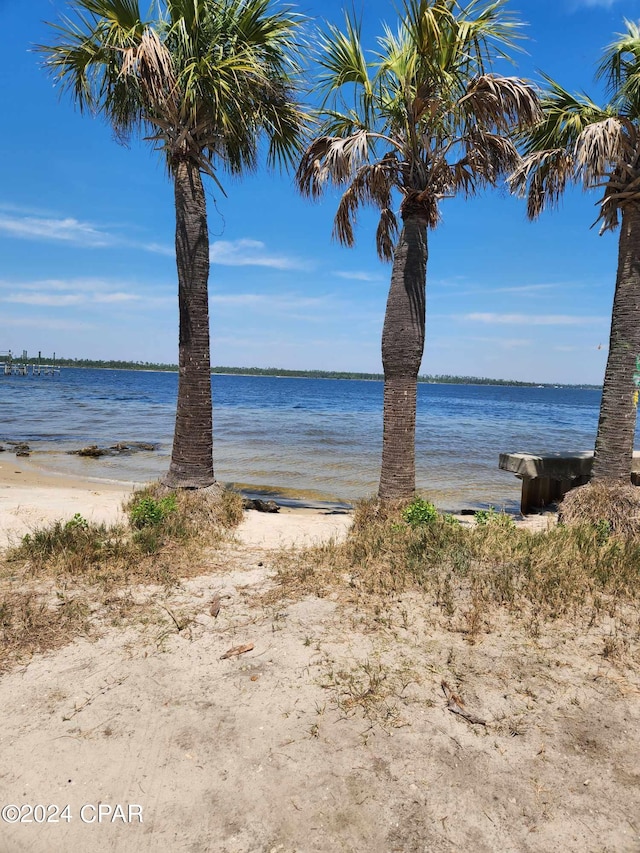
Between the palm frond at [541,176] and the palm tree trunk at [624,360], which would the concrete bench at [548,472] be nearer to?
the palm tree trunk at [624,360]

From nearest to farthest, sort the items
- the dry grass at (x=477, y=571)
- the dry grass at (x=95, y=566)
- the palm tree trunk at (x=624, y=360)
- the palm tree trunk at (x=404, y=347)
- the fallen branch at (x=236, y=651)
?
the fallen branch at (x=236, y=651)
the dry grass at (x=95, y=566)
the dry grass at (x=477, y=571)
the palm tree trunk at (x=404, y=347)
the palm tree trunk at (x=624, y=360)

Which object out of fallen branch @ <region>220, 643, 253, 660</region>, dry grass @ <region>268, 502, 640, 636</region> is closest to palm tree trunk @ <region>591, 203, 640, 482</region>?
dry grass @ <region>268, 502, 640, 636</region>

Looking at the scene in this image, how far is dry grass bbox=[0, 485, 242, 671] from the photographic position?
4516 millimetres

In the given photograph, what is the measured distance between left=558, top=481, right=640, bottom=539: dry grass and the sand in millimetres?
4006

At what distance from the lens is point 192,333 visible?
340 inches

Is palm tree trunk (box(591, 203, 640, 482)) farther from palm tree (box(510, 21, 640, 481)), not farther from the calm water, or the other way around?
the calm water

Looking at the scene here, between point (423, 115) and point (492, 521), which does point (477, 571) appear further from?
point (423, 115)

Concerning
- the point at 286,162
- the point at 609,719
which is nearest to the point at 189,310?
the point at 286,162

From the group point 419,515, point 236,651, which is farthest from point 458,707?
point 419,515

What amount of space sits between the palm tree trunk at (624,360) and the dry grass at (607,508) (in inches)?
10.6

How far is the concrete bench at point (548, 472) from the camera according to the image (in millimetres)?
10742

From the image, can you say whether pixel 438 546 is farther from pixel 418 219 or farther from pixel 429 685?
pixel 418 219

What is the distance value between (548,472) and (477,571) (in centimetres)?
617

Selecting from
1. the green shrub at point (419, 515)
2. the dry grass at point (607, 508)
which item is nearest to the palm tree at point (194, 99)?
the green shrub at point (419, 515)
